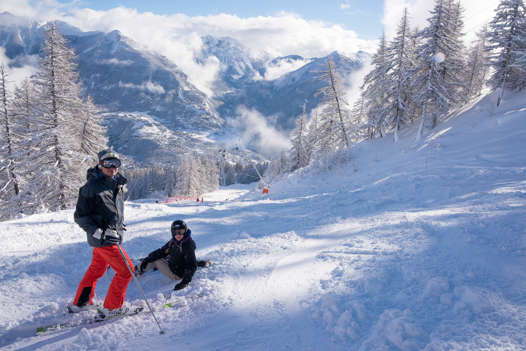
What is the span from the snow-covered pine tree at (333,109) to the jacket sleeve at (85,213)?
2404 cm

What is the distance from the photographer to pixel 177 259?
5.20 meters

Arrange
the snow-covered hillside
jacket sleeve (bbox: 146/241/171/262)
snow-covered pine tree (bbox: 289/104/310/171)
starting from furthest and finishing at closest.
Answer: snow-covered pine tree (bbox: 289/104/310/171), jacket sleeve (bbox: 146/241/171/262), the snow-covered hillside

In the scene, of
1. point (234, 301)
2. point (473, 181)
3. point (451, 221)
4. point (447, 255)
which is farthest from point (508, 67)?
point (234, 301)

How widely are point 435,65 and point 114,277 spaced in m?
27.6

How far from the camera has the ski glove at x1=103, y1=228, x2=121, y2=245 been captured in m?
3.91

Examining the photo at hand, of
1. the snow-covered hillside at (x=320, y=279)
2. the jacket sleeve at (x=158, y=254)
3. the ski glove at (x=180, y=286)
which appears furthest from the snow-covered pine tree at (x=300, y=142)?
the ski glove at (x=180, y=286)

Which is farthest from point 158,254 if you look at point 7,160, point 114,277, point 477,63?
point 477,63

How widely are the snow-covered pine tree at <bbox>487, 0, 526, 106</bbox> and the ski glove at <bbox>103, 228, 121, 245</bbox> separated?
2966 cm

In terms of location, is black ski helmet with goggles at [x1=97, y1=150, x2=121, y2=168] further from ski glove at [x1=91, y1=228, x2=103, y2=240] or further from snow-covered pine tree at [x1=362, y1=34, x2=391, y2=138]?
snow-covered pine tree at [x1=362, y1=34, x2=391, y2=138]

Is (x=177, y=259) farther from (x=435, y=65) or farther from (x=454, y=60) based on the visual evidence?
(x=454, y=60)

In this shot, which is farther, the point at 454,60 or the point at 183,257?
the point at 454,60

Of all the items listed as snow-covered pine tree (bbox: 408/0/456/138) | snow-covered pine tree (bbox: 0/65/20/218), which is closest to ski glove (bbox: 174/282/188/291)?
snow-covered pine tree (bbox: 0/65/20/218)

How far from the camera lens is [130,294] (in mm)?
4887

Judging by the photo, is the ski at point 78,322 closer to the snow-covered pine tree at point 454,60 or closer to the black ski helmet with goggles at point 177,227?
the black ski helmet with goggles at point 177,227
